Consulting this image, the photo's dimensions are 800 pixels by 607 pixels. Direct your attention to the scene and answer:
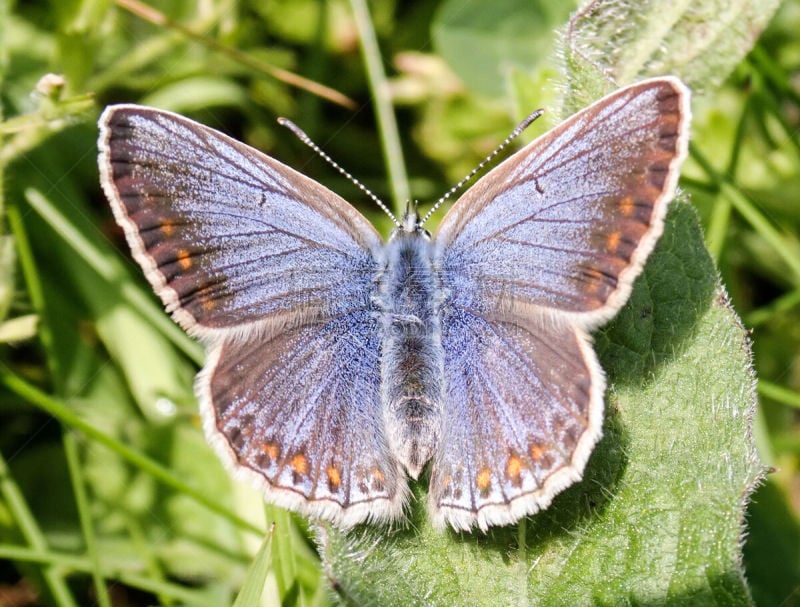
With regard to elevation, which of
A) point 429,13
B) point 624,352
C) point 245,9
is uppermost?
point 245,9

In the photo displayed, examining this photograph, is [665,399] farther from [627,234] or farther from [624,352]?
[627,234]

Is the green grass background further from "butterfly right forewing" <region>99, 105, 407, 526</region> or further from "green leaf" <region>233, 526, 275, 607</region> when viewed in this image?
"butterfly right forewing" <region>99, 105, 407, 526</region>

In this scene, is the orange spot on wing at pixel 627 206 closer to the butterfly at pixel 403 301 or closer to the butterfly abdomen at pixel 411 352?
the butterfly at pixel 403 301

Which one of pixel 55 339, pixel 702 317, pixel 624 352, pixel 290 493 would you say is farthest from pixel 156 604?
pixel 702 317

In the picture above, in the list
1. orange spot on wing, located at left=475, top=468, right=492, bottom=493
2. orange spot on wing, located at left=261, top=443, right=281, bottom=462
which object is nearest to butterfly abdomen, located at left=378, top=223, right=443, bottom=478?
orange spot on wing, located at left=475, top=468, right=492, bottom=493

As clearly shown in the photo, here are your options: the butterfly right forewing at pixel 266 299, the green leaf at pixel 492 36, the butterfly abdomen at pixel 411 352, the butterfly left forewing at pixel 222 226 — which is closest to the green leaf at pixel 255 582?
the butterfly right forewing at pixel 266 299

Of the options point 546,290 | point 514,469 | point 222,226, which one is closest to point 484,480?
point 514,469

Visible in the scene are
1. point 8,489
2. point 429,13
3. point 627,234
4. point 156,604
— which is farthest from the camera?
point 429,13

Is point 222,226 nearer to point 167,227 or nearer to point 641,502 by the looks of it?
point 167,227
